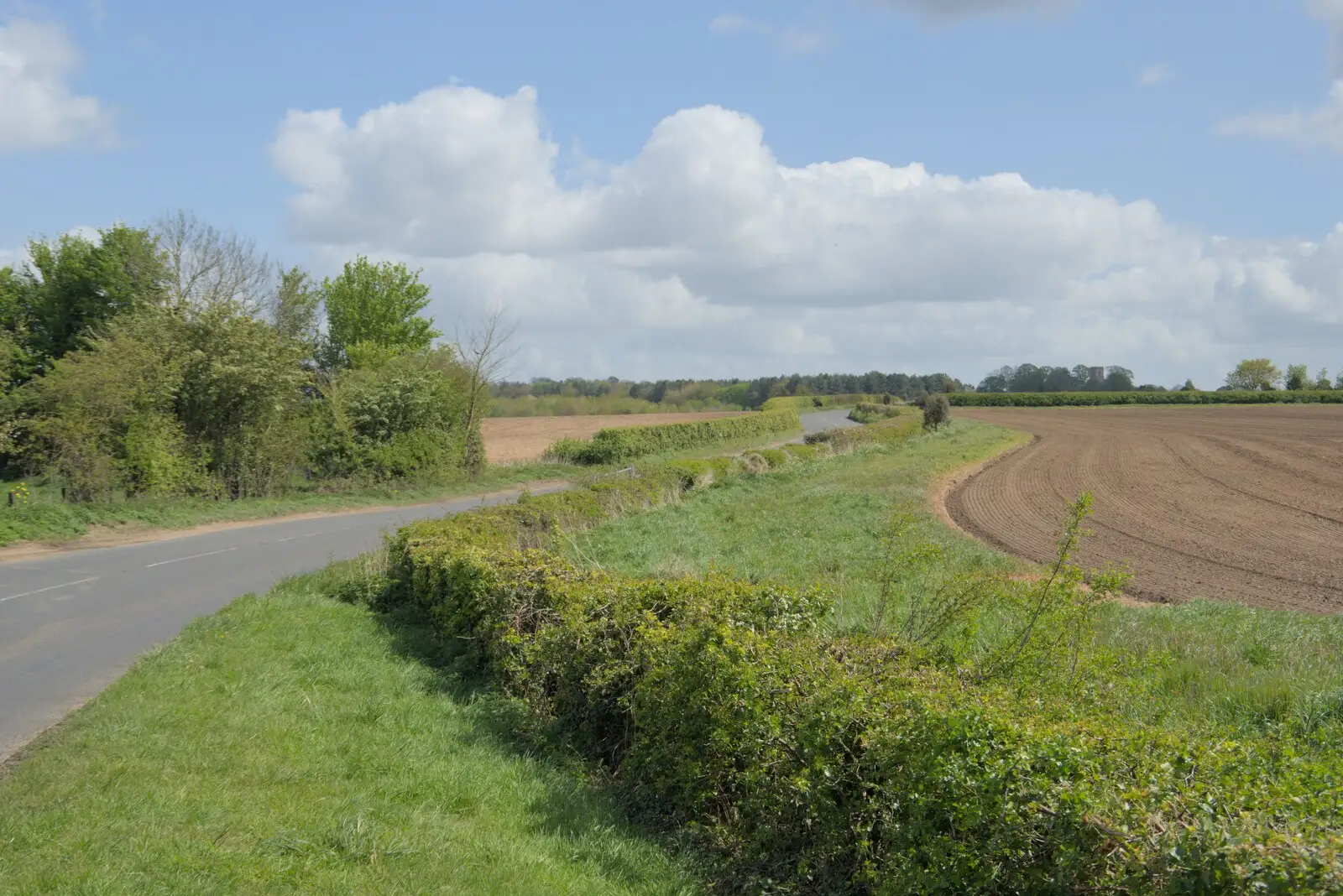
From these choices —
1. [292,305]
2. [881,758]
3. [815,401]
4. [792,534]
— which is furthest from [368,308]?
[815,401]

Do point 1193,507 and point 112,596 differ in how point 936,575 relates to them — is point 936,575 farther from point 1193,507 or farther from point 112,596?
point 1193,507

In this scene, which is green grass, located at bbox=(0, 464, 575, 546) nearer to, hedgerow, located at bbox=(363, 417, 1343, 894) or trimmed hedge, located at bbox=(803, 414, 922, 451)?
hedgerow, located at bbox=(363, 417, 1343, 894)

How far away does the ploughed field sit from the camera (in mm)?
16500

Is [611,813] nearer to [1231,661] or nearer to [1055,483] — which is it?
[1231,661]

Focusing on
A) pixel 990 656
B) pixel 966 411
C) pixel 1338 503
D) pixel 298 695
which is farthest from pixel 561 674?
pixel 966 411

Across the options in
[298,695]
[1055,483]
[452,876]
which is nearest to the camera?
[452,876]

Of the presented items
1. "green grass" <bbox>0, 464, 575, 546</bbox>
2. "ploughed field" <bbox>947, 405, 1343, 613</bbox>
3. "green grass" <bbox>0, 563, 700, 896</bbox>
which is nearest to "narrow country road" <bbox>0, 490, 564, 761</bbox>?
"green grass" <bbox>0, 563, 700, 896</bbox>

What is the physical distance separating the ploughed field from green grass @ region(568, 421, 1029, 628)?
2.06m

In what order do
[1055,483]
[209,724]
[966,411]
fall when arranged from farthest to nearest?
[966,411], [1055,483], [209,724]

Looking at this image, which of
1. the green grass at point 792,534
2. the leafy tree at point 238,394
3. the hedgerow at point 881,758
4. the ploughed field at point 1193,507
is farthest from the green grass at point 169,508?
the ploughed field at point 1193,507

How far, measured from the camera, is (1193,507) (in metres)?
26.5

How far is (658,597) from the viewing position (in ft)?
26.5

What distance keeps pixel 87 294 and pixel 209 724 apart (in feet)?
112

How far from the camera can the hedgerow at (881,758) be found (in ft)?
12.1
